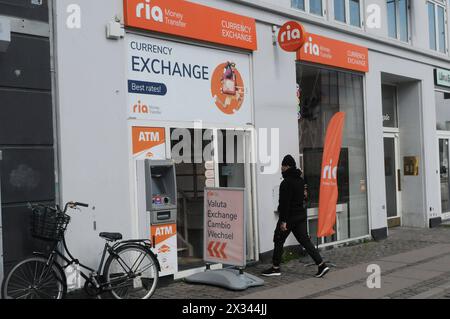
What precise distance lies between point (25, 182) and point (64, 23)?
6.23ft

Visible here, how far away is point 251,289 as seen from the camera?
713cm

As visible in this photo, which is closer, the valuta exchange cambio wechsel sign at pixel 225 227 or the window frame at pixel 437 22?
the valuta exchange cambio wechsel sign at pixel 225 227

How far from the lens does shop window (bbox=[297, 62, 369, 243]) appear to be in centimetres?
1034

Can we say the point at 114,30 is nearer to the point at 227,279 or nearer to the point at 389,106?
the point at 227,279

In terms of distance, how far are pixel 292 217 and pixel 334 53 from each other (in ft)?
13.5

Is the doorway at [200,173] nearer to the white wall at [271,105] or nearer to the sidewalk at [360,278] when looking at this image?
the white wall at [271,105]

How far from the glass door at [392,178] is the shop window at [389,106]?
0.35 metres

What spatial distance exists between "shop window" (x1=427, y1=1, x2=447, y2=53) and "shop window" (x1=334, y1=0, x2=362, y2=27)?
12.5ft

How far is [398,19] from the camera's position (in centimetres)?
1313

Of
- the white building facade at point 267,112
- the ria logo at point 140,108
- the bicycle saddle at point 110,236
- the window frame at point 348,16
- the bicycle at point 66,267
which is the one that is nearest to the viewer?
the bicycle at point 66,267

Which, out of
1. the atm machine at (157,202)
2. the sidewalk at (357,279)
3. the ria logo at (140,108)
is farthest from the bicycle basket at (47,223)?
the ria logo at (140,108)

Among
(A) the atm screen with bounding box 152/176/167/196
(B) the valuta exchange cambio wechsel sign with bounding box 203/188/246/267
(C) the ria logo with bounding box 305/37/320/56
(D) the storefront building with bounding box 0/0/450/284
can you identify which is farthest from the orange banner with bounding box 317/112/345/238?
(A) the atm screen with bounding box 152/176/167/196

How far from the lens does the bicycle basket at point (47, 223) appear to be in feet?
19.0
